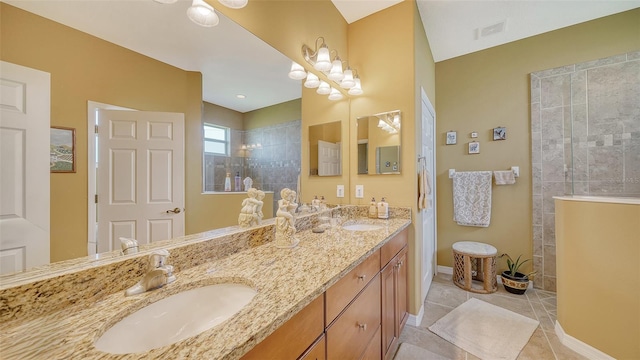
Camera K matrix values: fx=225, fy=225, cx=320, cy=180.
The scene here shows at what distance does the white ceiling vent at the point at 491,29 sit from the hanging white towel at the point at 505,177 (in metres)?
1.53

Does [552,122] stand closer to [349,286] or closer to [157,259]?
[349,286]

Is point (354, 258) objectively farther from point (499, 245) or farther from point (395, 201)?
point (499, 245)

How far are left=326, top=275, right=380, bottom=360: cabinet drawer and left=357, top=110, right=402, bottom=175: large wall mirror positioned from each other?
107 cm

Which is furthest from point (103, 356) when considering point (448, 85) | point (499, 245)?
point (448, 85)

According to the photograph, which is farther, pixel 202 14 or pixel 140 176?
pixel 202 14

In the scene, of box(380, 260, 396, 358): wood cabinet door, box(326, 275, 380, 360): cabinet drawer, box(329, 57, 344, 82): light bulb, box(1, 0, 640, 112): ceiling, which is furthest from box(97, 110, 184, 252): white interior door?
box(329, 57, 344, 82): light bulb

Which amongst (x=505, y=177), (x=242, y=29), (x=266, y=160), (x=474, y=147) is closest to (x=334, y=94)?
(x=242, y=29)

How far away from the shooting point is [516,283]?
2.38 meters

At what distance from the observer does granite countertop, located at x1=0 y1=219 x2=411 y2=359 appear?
0.45 meters

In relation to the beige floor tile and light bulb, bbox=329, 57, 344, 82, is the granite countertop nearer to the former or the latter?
the beige floor tile

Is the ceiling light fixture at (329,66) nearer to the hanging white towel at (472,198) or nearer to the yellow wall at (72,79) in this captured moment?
the yellow wall at (72,79)

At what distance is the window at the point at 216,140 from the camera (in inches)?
40.5

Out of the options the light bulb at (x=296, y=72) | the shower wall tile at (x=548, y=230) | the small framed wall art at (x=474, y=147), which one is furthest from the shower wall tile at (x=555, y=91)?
the light bulb at (x=296, y=72)

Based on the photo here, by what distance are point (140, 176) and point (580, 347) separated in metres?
2.87
